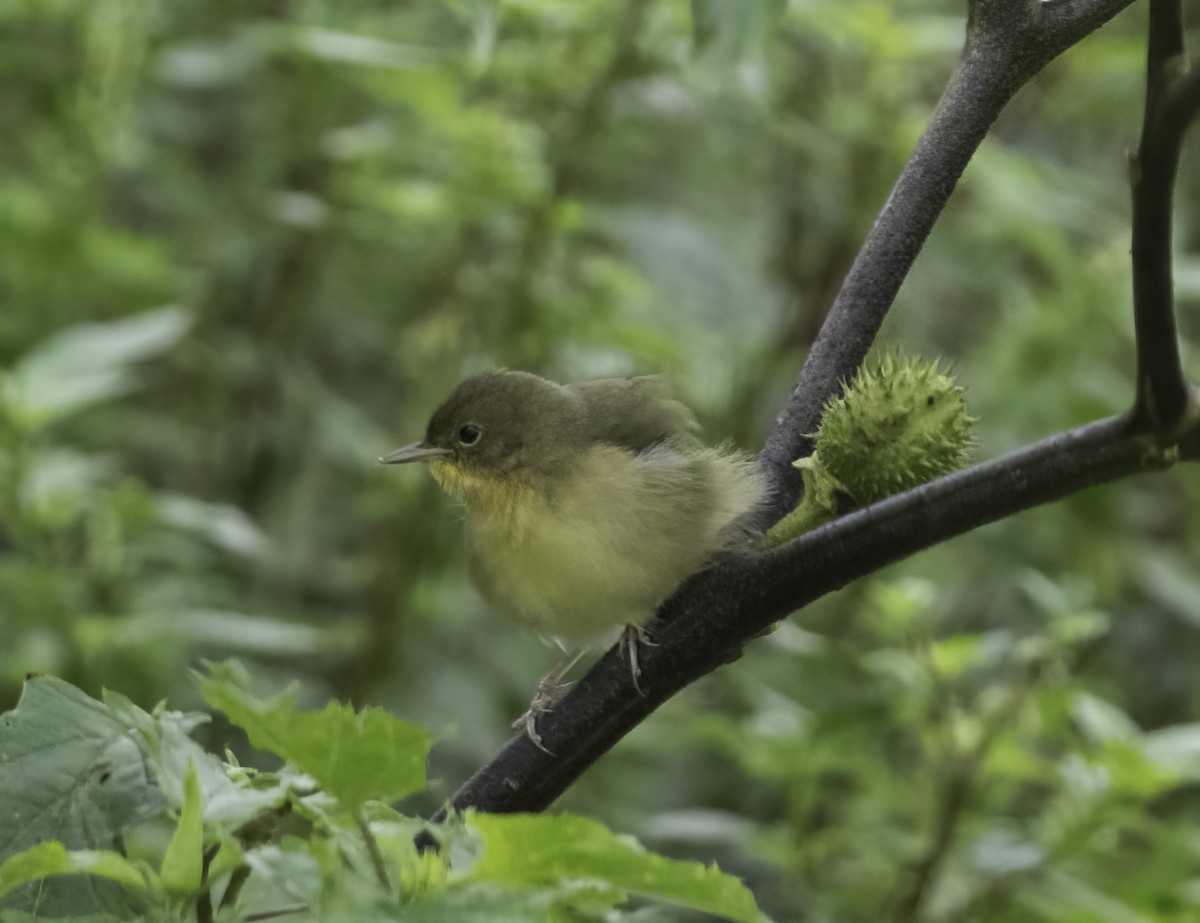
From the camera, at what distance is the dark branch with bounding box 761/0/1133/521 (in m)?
0.86

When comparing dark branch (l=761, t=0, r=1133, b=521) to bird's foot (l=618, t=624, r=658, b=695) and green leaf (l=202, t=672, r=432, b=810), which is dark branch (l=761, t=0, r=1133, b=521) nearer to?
bird's foot (l=618, t=624, r=658, b=695)

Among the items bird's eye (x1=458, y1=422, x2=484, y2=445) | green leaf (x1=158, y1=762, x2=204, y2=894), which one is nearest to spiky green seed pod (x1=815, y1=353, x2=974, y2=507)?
green leaf (x1=158, y1=762, x2=204, y2=894)

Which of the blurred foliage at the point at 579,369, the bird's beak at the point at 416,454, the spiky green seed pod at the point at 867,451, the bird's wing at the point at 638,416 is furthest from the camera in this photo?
the bird's beak at the point at 416,454

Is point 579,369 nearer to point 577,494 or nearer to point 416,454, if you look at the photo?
point 416,454

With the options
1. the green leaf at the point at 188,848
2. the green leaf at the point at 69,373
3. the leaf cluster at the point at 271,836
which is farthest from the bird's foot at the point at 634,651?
the green leaf at the point at 69,373

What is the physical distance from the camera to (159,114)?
3.35 m

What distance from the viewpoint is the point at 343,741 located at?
632mm

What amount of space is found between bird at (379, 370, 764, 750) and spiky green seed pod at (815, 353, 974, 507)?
0.31 m

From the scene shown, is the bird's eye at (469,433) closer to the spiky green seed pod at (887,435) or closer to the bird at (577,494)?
the bird at (577,494)

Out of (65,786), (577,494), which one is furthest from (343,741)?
(577,494)

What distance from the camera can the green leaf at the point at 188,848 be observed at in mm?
640

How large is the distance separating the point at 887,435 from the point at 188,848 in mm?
457

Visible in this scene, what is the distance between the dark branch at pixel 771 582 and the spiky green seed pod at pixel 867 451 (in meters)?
0.06

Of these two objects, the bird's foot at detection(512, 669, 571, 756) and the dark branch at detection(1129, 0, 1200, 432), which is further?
the bird's foot at detection(512, 669, 571, 756)
